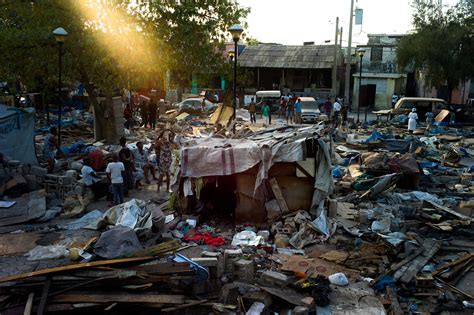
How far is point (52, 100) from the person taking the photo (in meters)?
29.9

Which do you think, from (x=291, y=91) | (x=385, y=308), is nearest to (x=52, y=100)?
(x=291, y=91)

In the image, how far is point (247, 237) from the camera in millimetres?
8648

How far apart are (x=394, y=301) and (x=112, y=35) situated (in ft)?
41.6

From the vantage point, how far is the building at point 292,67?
38062mm

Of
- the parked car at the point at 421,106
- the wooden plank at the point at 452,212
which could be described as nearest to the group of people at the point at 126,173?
the wooden plank at the point at 452,212

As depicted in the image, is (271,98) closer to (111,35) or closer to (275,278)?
(111,35)

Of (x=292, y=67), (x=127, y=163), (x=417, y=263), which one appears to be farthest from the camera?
(x=292, y=67)

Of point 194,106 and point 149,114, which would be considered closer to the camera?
point 149,114

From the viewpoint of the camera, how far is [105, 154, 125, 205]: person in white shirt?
10133 mm

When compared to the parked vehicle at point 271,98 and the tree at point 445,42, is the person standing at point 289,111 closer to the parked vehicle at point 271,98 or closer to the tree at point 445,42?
the parked vehicle at point 271,98

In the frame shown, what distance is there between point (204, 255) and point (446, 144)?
1707cm

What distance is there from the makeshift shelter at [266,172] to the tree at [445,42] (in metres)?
24.5

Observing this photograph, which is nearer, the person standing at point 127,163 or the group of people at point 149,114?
the person standing at point 127,163

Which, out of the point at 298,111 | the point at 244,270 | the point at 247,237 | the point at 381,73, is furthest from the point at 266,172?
the point at 381,73
